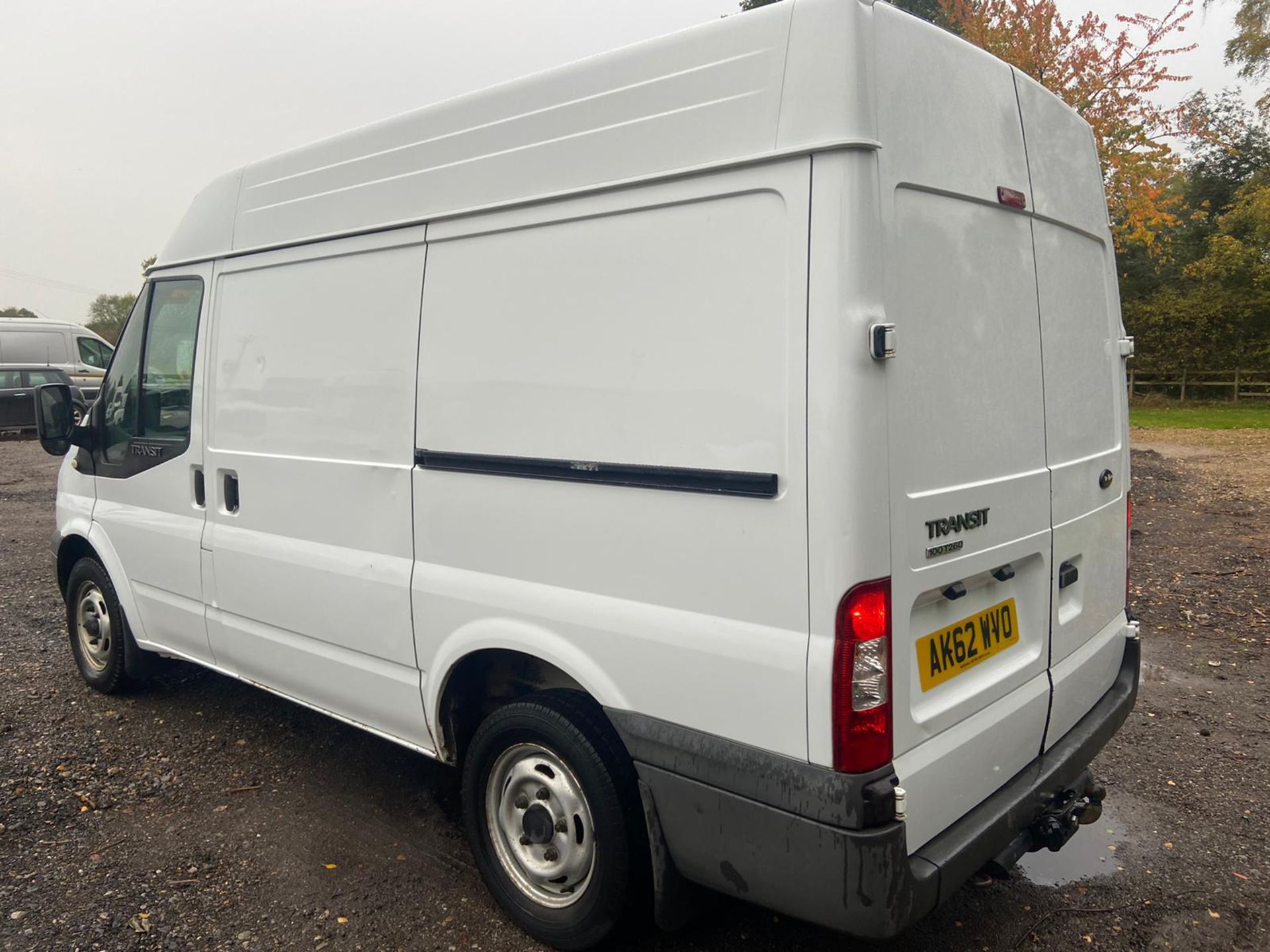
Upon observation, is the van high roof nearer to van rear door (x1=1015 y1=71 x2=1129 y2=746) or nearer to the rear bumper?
van rear door (x1=1015 y1=71 x2=1129 y2=746)

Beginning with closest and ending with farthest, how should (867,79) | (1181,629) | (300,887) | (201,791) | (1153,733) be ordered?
(867,79) → (300,887) → (201,791) → (1153,733) → (1181,629)

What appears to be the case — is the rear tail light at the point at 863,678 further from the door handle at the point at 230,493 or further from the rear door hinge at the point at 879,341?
the door handle at the point at 230,493

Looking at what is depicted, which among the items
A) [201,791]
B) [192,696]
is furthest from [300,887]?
[192,696]

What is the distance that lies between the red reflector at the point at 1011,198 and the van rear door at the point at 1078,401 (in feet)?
0.37

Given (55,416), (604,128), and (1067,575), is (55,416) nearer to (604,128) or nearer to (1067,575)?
(604,128)

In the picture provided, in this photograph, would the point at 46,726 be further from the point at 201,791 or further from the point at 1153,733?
the point at 1153,733

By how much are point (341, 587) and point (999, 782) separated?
2277 mm

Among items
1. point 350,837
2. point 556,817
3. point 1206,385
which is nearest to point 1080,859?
point 556,817

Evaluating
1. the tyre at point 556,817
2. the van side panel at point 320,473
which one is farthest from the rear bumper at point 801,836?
the van side panel at point 320,473

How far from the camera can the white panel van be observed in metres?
2.20

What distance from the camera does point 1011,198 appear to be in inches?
106

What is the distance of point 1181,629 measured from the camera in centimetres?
602

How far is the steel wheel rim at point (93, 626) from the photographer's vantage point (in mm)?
4957

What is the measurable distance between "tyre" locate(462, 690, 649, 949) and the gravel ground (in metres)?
0.14
